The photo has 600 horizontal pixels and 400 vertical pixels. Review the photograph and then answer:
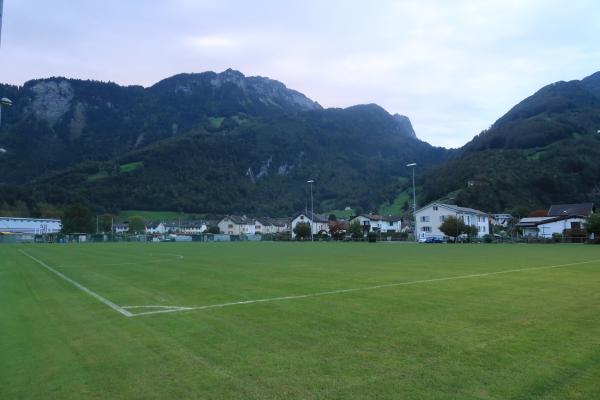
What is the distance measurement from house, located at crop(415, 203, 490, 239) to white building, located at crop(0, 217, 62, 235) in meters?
99.1

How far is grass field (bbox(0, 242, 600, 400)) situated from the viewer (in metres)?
5.55

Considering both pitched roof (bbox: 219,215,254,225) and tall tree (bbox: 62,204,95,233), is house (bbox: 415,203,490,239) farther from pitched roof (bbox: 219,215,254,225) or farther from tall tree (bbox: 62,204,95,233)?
tall tree (bbox: 62,204,95,233)

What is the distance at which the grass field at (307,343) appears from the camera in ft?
18.2

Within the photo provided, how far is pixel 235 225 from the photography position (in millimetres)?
163625

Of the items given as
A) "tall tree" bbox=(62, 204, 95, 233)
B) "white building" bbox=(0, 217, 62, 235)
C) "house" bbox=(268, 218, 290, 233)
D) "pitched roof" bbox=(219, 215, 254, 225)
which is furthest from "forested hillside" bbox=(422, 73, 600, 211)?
"white building" bbox=(0, 217, 62, 235)

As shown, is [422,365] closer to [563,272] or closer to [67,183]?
[563,272]

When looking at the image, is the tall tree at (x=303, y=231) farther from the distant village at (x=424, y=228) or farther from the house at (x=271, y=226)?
the house at (x=271, y=226)

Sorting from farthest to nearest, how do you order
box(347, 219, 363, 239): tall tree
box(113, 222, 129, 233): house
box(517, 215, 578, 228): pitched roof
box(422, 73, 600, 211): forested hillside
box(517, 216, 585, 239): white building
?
1. box(113, 222, 129, 233): house
2. box(422, 73, 600, 211): forested hillside
3. box(347, 219, 363, 239): tall tree
4. box(517, 215, 578, 228): pitched roof
5. box(517, 216, 585, 239): white building

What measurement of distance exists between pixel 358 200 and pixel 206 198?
209 feet

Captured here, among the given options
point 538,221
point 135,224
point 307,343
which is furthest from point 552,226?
point 135,224

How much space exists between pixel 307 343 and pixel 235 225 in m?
158

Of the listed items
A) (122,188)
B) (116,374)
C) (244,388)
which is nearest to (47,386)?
(116,374)

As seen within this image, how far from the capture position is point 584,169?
12631 cm

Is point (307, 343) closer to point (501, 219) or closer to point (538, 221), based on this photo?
point (538, 221)
